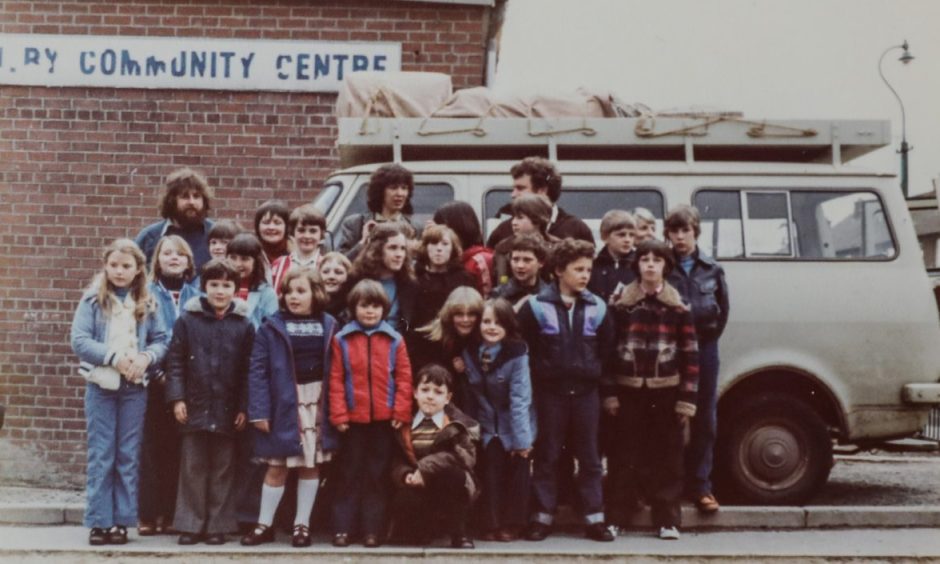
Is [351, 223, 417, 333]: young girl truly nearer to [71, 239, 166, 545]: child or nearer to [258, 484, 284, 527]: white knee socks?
[258, 484, 284, 527]: white knee socks

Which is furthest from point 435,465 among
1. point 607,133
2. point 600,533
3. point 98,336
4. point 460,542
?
point 607,133

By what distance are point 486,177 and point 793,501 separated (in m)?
2.94

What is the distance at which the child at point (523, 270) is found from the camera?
6047 mm

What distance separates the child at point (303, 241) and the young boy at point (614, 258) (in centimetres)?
166

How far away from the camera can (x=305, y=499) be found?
19.3 ft

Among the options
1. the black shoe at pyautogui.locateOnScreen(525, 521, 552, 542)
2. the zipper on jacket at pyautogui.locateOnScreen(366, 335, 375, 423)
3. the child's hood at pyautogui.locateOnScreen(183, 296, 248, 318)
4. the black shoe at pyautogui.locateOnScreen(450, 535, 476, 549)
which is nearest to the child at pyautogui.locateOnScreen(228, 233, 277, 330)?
the child's hood at pyautogui.locateOnScreen(183, 296, 248, 318)

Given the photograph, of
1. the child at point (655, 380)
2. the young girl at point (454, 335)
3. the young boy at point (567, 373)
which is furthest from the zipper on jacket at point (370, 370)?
the child at point (655, 380)

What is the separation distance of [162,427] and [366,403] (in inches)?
48.9

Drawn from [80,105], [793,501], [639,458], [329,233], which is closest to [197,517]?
[329,233]

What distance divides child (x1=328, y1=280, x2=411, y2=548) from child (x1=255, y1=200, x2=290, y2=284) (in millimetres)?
888

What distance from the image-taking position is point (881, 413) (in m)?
6.98

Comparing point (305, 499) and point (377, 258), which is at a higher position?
point (377, 258)

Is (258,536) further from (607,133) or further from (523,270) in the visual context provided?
(607,133)

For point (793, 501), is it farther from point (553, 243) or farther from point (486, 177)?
point (486, 177)
